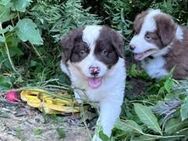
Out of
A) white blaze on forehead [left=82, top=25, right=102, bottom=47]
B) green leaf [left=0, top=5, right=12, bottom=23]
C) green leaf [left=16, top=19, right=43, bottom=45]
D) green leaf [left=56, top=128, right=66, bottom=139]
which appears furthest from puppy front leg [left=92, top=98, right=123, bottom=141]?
green leaf [left=0, top=5, right=12, bottom=23]

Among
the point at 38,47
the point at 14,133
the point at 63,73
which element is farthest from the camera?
the point at 38,47

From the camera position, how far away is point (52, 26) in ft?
18.1

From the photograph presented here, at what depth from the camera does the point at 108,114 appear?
14.8ft

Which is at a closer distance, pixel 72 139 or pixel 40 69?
pixel 72 139

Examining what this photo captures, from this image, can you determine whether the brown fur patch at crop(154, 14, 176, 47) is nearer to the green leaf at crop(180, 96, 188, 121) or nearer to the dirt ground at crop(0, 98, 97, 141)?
the dirt ground at crop(0, 98, 97, 141)

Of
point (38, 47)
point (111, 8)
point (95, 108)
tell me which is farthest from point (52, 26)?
point (95, 108)

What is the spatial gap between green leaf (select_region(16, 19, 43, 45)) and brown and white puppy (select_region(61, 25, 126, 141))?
47 cm

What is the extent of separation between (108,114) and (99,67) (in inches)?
15.3

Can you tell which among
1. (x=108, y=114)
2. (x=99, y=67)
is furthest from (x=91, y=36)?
(x=108, y=114)

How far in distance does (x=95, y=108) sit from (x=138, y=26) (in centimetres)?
79

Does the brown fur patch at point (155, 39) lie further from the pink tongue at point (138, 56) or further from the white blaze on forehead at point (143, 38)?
the pink tongue at point (138, 56)

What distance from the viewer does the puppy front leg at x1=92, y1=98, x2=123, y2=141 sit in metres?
4.47

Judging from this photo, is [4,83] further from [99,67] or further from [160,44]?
[160,44]

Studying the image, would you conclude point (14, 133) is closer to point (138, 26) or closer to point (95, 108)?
point (95, 108)
